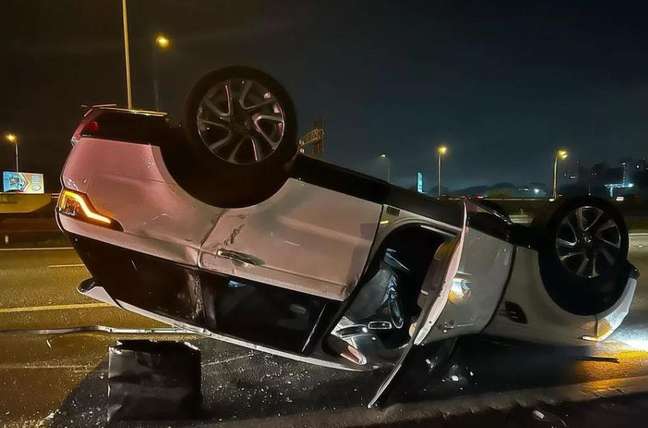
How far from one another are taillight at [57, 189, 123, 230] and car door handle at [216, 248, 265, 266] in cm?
68

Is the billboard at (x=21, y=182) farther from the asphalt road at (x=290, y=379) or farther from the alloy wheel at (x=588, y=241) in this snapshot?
the alloy wheel at (x=588, y=241)

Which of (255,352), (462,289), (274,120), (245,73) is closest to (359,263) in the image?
(462,289)

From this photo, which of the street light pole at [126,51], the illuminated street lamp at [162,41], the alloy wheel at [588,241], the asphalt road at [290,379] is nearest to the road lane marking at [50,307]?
the asphalt road at [290,379]

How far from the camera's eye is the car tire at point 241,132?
3.18m

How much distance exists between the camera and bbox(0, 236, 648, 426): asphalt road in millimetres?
3473

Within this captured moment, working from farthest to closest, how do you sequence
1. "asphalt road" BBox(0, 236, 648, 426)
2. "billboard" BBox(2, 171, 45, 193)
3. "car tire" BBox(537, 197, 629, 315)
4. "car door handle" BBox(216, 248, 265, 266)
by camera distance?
"billboard" BBox(2, 171, 45, 193), "car tire" BBox(537, 197, 629, 315), "asphalt road" BBox(0, 236, 648, 426), "car door handle" BBox(216, 248, 265, 266)

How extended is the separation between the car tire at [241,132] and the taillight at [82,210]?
26.4 inches

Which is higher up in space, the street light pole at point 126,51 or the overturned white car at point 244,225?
the street light pole at point 126,51

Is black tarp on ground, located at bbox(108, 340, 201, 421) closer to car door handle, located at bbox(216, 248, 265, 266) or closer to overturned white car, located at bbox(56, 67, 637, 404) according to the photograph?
overturned white car, located at bbox(56, 67, 637, 404)

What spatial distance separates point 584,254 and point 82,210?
3762 millimetres

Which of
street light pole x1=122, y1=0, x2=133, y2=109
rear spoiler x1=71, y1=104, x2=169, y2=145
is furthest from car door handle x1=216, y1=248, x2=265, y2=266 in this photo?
street light pole x1=122, y1=0, x2=133, y2=109

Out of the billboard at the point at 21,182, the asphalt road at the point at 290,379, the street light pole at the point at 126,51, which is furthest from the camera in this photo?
the billboard at the point at 21,182

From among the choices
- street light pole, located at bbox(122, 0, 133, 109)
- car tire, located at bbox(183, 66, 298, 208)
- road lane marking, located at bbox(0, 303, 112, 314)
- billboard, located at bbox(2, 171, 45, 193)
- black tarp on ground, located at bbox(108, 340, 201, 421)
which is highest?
street light pole, located at bbox(122, 0, 133, 109)

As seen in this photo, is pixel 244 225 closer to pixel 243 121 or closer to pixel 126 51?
pixel 243 121
